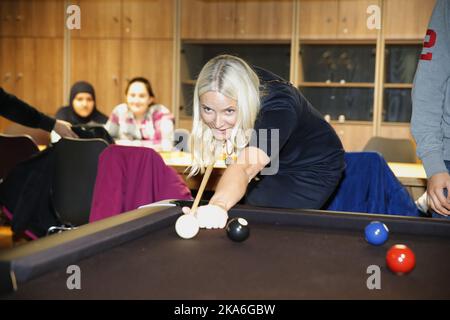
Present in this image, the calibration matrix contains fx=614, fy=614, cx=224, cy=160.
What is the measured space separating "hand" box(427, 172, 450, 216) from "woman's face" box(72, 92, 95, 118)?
3978mm

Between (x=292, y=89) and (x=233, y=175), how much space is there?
401 mm

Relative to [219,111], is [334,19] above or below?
above

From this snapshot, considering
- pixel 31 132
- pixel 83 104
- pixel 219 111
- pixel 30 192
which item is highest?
pixel 219 111

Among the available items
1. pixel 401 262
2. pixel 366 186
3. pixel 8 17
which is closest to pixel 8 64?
pixel 8 17

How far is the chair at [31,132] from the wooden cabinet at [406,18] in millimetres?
3151

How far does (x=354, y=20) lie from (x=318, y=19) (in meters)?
0.34

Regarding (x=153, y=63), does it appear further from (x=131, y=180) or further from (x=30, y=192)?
(x=131, y=180)

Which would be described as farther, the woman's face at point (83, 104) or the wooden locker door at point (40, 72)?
the wooden locker door at point (40, 72)

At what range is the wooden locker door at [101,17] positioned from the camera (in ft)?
20.7

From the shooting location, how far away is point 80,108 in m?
5.34

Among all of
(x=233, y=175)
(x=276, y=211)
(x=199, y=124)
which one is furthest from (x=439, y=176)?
(x=199, y=124)

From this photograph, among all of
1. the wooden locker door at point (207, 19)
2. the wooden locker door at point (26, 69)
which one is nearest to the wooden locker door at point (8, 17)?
the wooden locker door at point (26, 69)

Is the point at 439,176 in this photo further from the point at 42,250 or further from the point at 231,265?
the point at 42,250

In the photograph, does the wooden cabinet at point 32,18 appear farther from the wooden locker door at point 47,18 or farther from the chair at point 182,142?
the chair at point 182,142
